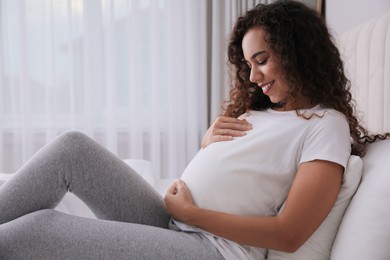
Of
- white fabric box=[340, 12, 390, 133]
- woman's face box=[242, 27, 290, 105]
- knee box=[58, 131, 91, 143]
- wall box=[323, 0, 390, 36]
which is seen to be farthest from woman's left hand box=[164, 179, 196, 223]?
wall box=[323, 0, 390, 36]

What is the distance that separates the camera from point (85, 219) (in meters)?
1.09

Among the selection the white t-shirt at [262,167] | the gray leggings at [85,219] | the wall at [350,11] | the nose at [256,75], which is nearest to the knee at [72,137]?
the gray leggings at [85,219]

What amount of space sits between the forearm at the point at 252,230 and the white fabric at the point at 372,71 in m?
0.56

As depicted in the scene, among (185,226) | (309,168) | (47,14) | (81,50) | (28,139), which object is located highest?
(47,14)

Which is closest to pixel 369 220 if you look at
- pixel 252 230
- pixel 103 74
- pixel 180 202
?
pixel 252 230

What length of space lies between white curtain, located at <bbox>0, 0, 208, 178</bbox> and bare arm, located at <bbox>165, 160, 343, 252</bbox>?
7.03ft

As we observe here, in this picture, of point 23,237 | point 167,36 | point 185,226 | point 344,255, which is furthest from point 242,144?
point 167,36

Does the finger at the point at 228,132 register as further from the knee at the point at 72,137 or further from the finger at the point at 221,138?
the knee at the point at 72,137

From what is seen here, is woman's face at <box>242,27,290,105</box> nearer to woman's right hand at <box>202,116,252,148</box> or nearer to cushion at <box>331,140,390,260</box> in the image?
woman's right hand at <box>202,116,252,148</box>

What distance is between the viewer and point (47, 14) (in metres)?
3.09

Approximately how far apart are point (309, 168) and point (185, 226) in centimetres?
37

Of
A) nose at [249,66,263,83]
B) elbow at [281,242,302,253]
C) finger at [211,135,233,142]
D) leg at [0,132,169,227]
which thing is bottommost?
elbow at [281,242,302,253]

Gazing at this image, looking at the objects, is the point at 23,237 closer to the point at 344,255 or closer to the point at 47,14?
the point at 344,255

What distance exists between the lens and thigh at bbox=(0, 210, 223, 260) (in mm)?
970
